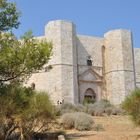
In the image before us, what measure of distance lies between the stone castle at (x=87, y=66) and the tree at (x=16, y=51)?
20726 millimetres

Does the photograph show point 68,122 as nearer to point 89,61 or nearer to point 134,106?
point 134,106

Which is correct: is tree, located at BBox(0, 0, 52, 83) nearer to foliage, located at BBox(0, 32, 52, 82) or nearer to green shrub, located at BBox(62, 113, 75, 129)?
foliage, located at BBox(0, 32, 52, 82)

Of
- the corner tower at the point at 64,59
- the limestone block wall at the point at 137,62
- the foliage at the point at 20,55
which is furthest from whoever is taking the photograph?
the limestone block wall at the point at 137,62

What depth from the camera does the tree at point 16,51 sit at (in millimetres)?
12305

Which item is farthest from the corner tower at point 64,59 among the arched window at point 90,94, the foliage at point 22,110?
the foliage at point 22,110

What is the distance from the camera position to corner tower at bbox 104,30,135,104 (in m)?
36.2

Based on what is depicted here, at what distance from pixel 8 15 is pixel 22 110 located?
298 cm

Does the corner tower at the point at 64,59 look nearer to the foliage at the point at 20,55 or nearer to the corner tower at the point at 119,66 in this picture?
the corner tower at the point at 119,66

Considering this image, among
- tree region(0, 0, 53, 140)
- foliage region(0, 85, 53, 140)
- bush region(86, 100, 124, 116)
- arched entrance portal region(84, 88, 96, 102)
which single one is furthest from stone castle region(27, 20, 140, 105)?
tree region(0, 0, 53, 140)

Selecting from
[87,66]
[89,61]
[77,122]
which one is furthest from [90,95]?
[77,122]

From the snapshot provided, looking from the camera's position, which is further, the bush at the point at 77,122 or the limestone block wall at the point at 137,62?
the limestone block wall at the point at 137,62

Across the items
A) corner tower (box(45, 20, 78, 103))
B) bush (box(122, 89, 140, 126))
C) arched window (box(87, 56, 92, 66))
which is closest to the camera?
bush (box(122, 89, 140, 126))

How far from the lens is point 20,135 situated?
13.4 meters

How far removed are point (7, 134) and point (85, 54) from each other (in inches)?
959
